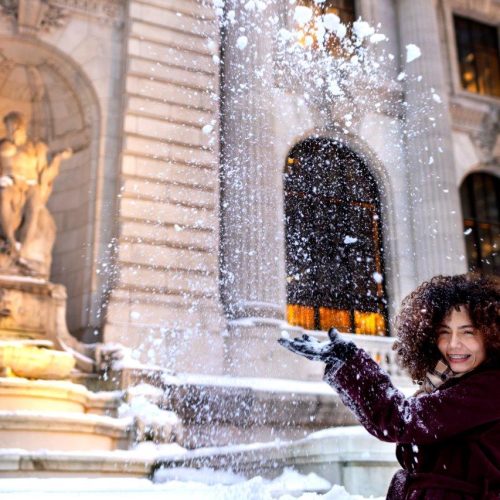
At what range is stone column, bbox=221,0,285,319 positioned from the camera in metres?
13.3

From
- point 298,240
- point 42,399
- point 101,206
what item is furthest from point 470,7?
point 42,399

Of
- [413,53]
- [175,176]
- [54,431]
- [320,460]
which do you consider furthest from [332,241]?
[320,460]

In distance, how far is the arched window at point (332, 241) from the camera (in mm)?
15242

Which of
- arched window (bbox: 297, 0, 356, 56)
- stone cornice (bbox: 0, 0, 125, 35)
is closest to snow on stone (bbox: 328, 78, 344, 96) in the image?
arched window (bbox: 297, 0, 356, 56)

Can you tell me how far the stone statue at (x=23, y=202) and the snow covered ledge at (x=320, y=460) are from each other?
4965 mm

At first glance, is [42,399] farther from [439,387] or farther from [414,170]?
[414,170]

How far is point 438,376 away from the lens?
2.32m

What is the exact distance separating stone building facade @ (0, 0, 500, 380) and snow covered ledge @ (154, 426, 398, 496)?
4.24 meters

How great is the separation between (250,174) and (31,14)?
16.5 feet

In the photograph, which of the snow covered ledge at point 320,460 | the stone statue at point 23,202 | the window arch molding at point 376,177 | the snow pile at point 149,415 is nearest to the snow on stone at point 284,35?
the window arch molding at point 376,177

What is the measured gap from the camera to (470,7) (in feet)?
65.6

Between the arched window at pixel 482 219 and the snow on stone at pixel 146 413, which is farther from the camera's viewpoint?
the arched window at pixel 482 219

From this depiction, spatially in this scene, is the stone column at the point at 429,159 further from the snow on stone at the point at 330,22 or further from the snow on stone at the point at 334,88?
the snow on stone at the point at 334,88

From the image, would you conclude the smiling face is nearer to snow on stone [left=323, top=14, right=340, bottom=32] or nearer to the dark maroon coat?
the dark maroon coat
